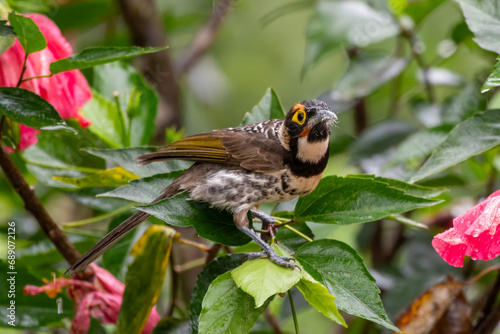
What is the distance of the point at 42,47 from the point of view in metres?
1.37

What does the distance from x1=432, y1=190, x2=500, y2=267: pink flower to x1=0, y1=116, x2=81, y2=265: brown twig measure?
0.82 metres

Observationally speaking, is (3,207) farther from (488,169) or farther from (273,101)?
(488,169)

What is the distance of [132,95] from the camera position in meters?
1.69

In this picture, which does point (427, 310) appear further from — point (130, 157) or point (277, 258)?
point (130, 157)

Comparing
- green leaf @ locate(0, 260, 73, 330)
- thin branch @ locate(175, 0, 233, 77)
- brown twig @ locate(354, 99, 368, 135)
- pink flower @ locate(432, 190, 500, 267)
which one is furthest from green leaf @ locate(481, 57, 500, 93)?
thin branch @ locate(175, 0, 233, 77)

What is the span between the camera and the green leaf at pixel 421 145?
172cm

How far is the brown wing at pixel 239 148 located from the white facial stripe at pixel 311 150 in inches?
2.2

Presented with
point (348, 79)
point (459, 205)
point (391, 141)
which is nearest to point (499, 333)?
point (459, 205)

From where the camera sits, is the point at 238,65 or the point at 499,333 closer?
the point at 499,333

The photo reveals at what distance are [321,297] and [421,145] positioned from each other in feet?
2.52

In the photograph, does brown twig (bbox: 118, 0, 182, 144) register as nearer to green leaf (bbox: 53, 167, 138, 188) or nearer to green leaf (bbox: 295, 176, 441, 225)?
green leaf (bbox: 53, 167, 138, 188)

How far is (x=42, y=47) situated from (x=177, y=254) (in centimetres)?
173

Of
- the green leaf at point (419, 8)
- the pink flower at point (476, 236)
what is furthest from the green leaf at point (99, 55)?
the green leaf at point (419, 8)

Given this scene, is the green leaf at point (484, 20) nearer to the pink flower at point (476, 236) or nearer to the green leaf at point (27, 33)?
the pink flower at point (476, 236)
